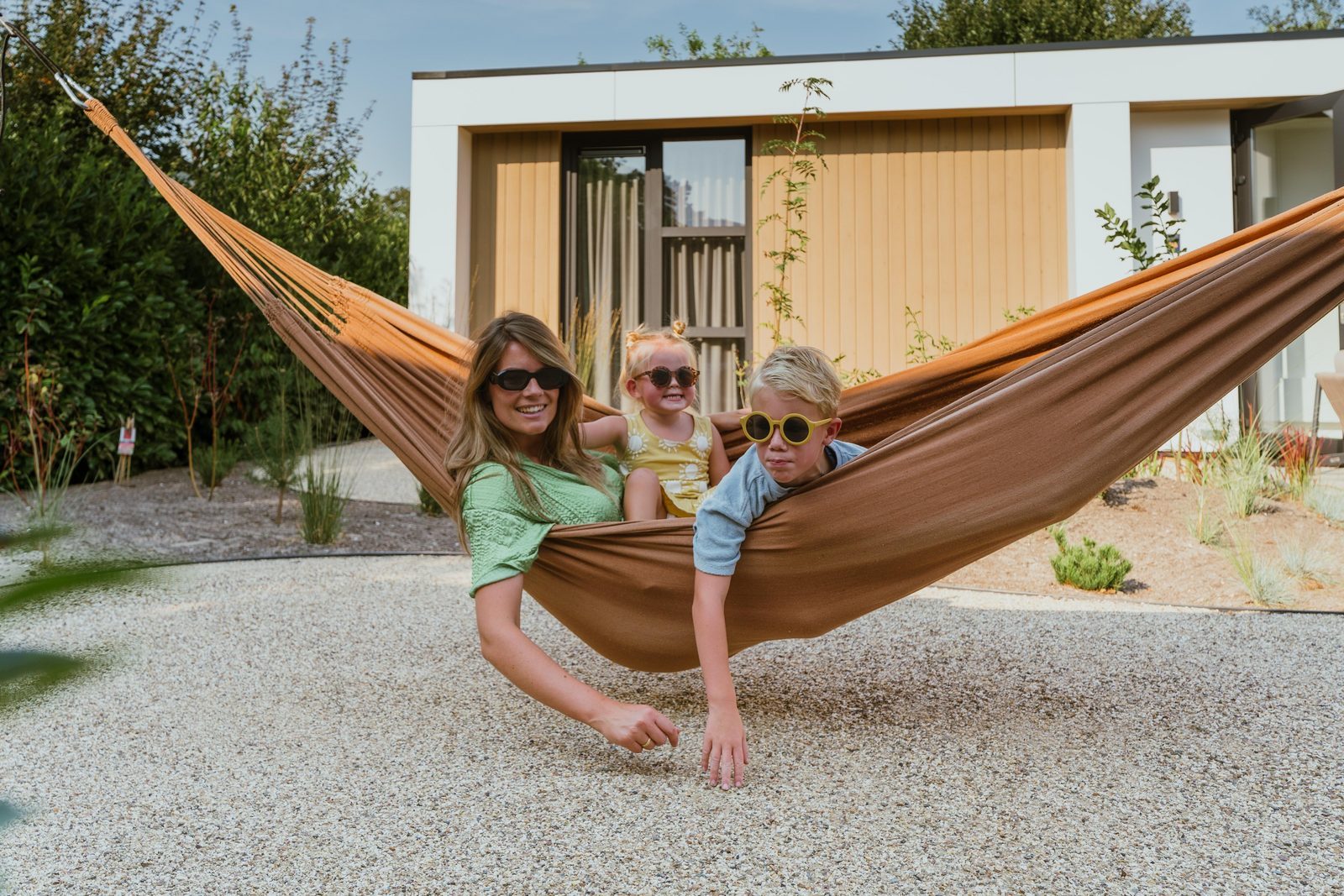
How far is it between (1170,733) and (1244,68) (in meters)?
5.30

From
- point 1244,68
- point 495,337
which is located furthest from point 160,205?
point 1244,68

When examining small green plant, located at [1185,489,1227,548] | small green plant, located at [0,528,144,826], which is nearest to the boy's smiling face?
small green plant, located at [0,528,144,826]

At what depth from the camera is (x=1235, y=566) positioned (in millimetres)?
3770

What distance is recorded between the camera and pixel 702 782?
6.09ft

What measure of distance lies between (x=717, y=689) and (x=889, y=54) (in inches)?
212

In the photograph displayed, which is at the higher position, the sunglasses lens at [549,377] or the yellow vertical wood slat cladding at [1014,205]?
the yellow vertical wood slat cladding at [1014,205]

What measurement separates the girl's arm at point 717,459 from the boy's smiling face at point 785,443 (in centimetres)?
70

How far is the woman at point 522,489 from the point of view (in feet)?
5.76

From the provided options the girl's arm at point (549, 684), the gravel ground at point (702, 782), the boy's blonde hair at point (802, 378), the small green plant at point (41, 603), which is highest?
the boy's blonde hair at point (802, 378)

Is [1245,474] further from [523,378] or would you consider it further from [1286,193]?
[523,378]

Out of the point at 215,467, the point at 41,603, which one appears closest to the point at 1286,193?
the point at 215,467

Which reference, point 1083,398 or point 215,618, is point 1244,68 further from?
point 215,618

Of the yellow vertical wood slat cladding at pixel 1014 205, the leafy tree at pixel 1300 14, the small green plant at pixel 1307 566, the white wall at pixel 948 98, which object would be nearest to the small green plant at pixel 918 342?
the yellow vertical wood slat cladding at pixel 1014 205

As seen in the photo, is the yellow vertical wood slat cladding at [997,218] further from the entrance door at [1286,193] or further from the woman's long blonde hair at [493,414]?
the woman's long blonde hair at [493,414]
